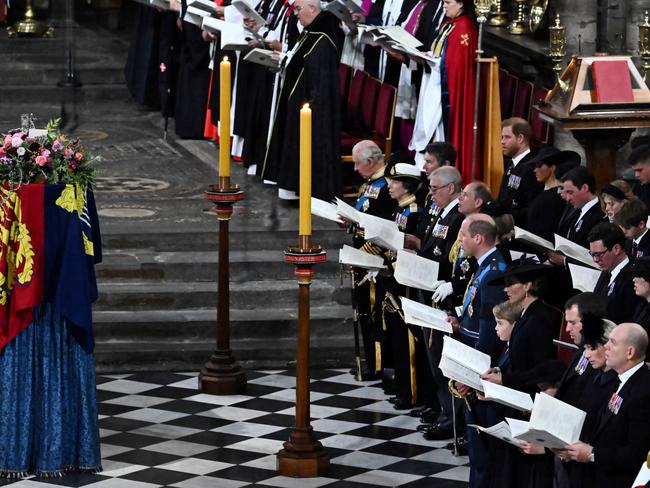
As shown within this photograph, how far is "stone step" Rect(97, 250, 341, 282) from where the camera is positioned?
1264 cm

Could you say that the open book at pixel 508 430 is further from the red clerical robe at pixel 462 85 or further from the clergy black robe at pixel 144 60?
the clergy black robe at pixel 144 60

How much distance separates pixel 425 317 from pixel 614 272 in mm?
1158

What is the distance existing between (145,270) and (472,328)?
13.6 ft

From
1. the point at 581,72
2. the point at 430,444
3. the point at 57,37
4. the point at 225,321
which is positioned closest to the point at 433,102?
the point at 581,72

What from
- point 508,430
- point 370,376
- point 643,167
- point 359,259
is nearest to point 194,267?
point 370,376

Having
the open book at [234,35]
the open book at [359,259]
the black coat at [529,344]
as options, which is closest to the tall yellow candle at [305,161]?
the open book at [359,259]

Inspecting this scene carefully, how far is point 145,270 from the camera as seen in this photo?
12648 millimetres

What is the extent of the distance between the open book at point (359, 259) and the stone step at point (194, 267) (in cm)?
195

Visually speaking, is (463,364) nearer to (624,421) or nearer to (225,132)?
(624,421)

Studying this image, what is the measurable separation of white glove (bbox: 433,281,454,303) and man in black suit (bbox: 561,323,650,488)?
263 centimetres

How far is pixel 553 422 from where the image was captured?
7148 millimetres

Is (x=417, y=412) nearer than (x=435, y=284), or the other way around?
(x=435, y=284)

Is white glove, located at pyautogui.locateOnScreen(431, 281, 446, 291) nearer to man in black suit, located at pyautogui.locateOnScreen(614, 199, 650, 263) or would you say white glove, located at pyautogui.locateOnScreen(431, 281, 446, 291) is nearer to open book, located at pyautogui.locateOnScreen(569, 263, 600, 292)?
open book, located at pyautogui.locateOnScreen(569, 263, 600, 292)

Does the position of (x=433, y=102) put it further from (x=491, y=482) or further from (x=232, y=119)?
(x=491, y=482)
